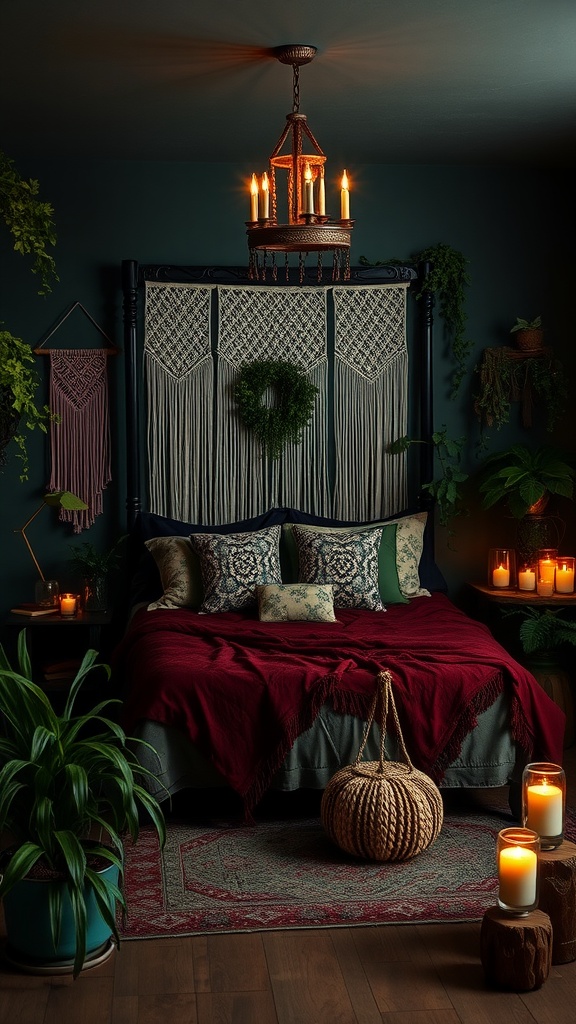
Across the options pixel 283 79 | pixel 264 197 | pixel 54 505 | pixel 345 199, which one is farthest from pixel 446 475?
pixel 264 197

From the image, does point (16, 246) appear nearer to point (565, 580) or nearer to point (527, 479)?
point (527, 479)

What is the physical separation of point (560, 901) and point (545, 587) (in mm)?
2688

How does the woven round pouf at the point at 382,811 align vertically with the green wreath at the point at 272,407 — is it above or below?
below

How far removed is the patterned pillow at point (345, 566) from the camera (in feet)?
17.8

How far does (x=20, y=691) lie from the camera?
123 inches

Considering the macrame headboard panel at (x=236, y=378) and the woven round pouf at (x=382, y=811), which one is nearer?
the woven round pouf at (x=382, y=811)

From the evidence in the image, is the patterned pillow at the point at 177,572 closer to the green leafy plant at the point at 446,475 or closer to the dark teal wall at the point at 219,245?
the dark teal wall at the point at 219,245

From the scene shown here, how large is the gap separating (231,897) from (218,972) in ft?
1.61

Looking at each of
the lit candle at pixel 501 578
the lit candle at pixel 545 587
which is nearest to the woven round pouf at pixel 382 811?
the lit candle at pixel 545 587

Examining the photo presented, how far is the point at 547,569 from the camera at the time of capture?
5.68 meters

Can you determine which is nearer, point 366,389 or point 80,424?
point 80,424

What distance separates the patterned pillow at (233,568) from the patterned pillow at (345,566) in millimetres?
172

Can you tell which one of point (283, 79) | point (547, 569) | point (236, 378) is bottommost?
point (547, 569)

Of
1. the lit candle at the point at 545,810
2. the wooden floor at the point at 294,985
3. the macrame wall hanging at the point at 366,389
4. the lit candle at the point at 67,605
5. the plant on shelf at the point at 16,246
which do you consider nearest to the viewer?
the wooden floor at the point at 294,985
